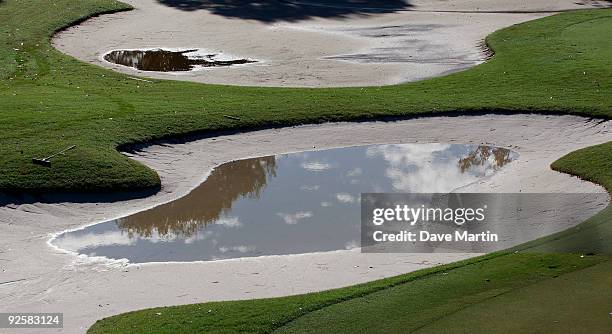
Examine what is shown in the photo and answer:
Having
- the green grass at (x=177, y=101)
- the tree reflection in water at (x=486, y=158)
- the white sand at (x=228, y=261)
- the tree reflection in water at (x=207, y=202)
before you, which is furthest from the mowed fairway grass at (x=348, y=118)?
the tree reflection in water at (x=486, y=158)

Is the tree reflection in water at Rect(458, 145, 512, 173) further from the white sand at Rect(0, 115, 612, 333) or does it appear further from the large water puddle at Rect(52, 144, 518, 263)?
the white sand at Rect(0, 115, 612, 333)

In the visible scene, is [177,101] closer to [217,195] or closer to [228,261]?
[217,195]

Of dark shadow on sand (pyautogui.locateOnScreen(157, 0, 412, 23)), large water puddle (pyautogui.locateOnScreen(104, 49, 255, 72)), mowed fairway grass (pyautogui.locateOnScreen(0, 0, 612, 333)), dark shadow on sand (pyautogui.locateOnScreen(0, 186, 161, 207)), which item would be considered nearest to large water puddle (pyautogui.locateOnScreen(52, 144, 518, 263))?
dark shadow on sand (pyautogui.locateOnScreen(0, 186, 161, 207))

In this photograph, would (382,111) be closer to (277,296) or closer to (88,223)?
(88,223)

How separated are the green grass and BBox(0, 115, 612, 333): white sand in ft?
1.98

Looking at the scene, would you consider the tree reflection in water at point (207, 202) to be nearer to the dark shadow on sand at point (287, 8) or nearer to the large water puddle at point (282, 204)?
the large water puddle at point (282, 204)

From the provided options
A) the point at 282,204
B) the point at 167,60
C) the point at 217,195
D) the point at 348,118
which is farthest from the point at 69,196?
the point at 167,60

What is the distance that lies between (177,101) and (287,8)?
14.8 m

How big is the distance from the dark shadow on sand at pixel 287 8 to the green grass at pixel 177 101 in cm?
778

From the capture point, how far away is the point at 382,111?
84.5ft

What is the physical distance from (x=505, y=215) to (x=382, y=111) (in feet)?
24.1

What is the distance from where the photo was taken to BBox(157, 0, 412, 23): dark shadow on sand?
39000mm

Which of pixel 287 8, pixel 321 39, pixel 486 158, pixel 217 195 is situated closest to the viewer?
pixel 217 195

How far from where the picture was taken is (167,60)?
32031 mm
